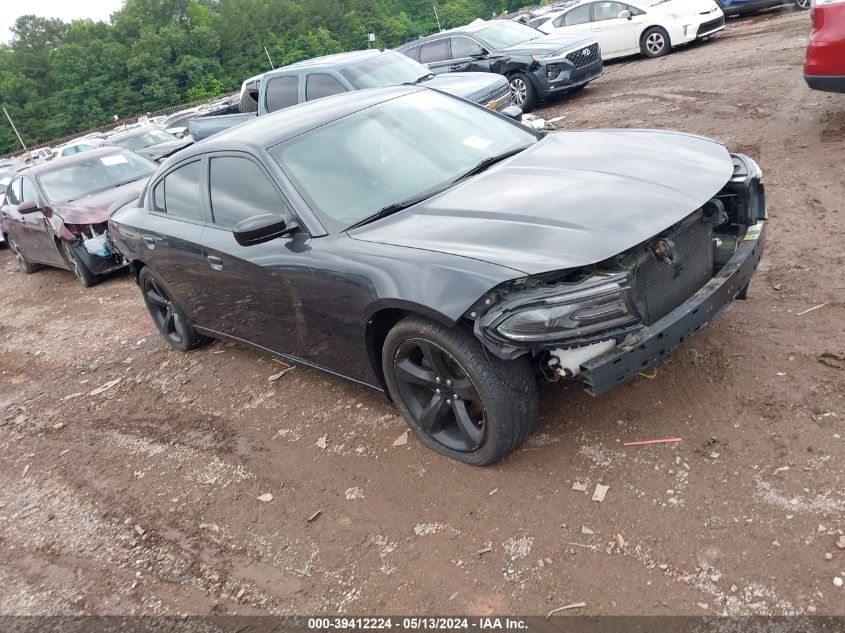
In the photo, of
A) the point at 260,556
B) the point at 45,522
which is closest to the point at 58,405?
the point at 45,522

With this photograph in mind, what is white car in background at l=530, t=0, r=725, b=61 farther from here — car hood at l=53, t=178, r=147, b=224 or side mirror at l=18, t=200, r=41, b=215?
side mirror at l=18, t=200, r=41, b=215

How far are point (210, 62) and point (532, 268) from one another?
8541 cm

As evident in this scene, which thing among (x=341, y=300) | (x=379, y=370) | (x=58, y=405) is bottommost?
(x=58, y=405)

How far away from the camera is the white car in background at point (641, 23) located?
586 inches

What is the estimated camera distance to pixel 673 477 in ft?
10.1

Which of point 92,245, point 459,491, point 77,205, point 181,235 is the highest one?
point 181,235

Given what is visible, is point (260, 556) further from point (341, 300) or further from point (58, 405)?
point (58, 405)

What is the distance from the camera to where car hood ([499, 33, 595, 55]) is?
42.0 feet

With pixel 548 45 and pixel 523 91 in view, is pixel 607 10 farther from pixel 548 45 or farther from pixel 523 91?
Result: pixel 523 91

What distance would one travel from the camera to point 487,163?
4.12 m

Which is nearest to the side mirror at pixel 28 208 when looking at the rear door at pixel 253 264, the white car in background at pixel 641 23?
the rear door at pixel 253 264

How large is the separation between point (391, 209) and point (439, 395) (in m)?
1.05

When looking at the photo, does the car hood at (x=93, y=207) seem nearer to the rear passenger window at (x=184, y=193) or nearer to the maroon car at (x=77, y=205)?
the maroon car at (x=77, y=205)

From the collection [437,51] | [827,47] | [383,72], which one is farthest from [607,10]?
[827,47]
